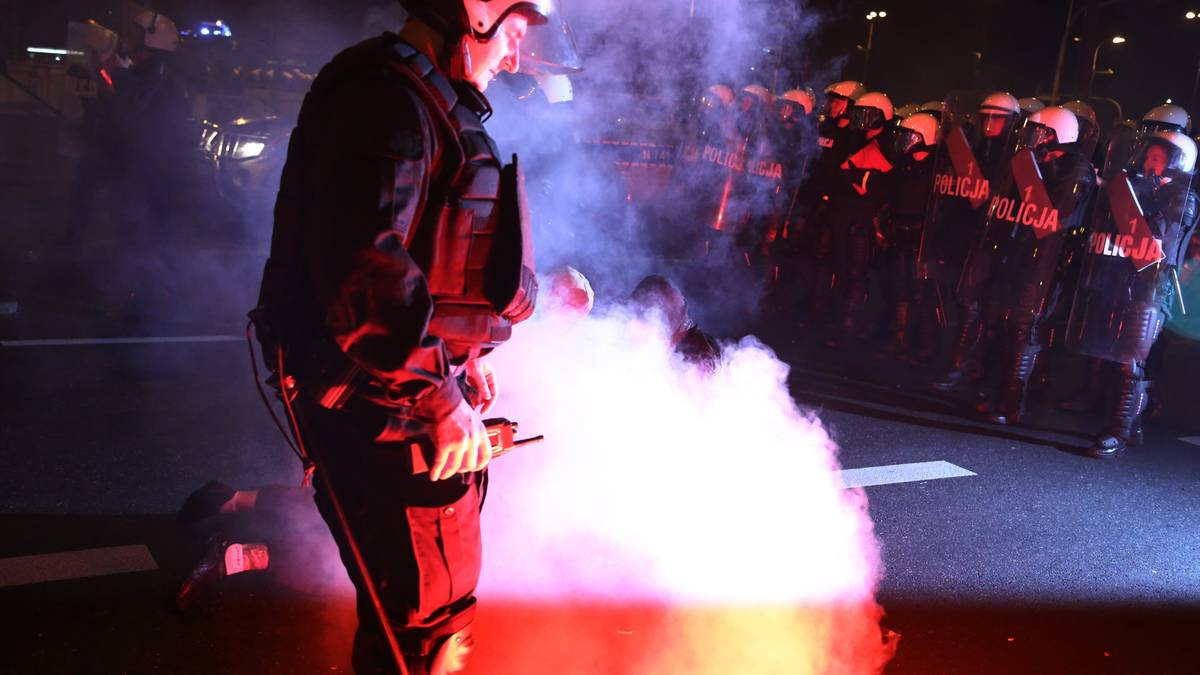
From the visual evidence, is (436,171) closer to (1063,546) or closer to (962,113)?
(1063,546)

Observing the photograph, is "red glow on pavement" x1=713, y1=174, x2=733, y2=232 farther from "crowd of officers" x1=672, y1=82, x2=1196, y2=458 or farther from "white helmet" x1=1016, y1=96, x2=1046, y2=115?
"white helmet" x1=1016, y1=96, x2=1046, y2=115

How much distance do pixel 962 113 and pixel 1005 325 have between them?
271 centimetres

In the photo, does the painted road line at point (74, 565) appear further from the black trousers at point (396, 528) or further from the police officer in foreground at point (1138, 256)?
the police officer in foreground at point (1138, 256)

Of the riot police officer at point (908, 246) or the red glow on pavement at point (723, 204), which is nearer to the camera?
the riot police officer at point (908, 246)

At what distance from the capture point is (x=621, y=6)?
684 cm

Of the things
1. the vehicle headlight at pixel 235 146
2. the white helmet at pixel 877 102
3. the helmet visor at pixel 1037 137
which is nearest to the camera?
the helmet visor at pixel 1037 137

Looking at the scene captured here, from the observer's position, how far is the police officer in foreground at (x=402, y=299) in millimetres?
1584

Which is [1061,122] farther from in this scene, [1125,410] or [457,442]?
[457,442]

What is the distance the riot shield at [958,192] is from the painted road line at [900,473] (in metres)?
2.52

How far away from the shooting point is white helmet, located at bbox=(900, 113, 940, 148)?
8828 millimetres

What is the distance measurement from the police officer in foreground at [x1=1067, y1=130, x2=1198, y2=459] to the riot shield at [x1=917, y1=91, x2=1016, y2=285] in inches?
42.5

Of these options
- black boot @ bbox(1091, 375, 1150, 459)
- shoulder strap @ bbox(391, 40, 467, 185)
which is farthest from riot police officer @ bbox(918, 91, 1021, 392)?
shoulder strap @ bbox(391, 40, 467, 185)

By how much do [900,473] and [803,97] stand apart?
5548 millimetres

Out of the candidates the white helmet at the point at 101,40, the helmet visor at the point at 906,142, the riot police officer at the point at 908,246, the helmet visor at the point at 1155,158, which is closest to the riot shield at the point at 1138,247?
the helmet visor at the point at 1155,158
